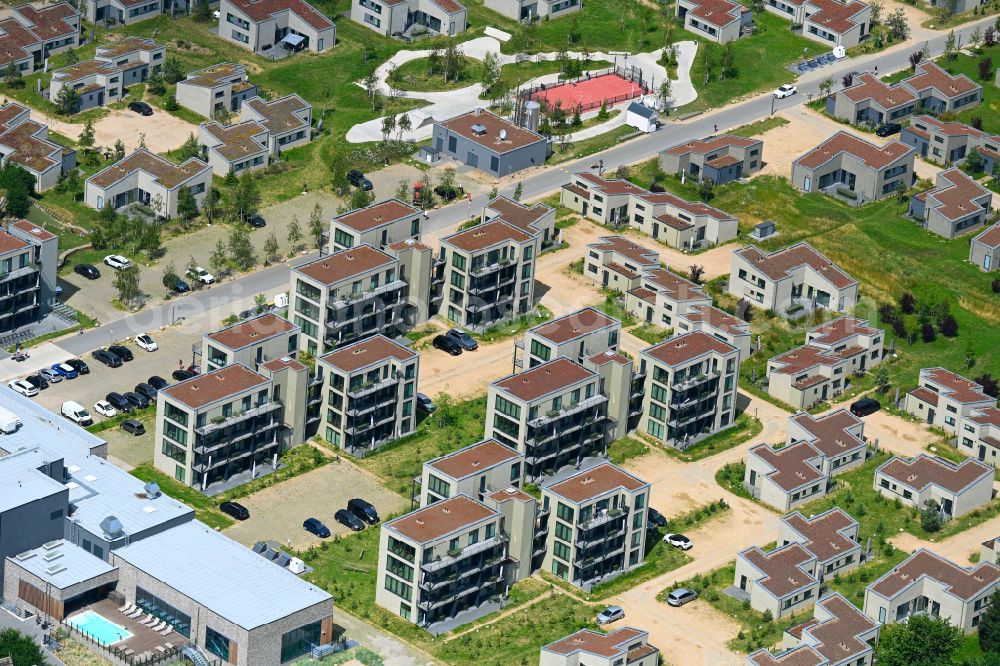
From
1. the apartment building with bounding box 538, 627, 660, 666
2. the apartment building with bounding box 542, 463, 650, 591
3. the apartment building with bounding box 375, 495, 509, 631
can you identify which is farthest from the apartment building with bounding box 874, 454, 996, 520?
the apartment building with bounding box 375, 495, 509, 631

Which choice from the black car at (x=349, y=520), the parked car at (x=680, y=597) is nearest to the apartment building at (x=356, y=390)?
the black car at (x=349, y=520)

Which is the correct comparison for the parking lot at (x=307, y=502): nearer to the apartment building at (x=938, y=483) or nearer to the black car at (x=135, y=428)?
the black car at (x=135, y=428)

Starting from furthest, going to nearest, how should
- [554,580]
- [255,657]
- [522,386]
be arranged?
[522,386]
[554,580]
[255,657]

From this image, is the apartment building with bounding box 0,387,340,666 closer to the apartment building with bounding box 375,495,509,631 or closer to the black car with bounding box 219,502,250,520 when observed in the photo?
the apartment building with bounding box 375,495,509,631

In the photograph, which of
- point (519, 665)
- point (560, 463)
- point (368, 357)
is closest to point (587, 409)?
point (560, 463)

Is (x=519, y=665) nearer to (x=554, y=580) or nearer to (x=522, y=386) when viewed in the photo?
(x=554, y=580)
